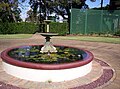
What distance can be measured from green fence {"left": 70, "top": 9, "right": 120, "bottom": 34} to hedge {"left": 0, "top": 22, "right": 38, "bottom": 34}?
510cm

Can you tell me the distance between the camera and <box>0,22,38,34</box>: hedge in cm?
2360

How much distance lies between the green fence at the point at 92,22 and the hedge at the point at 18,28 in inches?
201

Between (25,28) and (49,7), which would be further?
(49,7)

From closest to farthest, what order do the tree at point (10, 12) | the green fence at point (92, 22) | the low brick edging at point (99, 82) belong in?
the low brick edging at point (99, 82)
the green fence at point (92, 22)
the tree at point (10, 12)

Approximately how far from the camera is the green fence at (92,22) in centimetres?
2291

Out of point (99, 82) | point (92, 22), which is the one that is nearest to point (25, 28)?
point (92, 22)

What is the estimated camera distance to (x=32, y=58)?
25.7ft

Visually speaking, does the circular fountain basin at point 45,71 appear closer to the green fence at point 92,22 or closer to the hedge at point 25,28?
the green fence at point 92,22

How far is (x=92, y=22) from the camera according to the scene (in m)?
23.0

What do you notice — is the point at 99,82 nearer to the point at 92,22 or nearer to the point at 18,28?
the point at 92,22

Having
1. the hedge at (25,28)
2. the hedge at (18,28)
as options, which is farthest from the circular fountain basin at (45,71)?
the hedge at (18,28)

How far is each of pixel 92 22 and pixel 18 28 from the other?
28.6ft

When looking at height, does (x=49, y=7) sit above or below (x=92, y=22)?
above

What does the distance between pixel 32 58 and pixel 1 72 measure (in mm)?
1243
